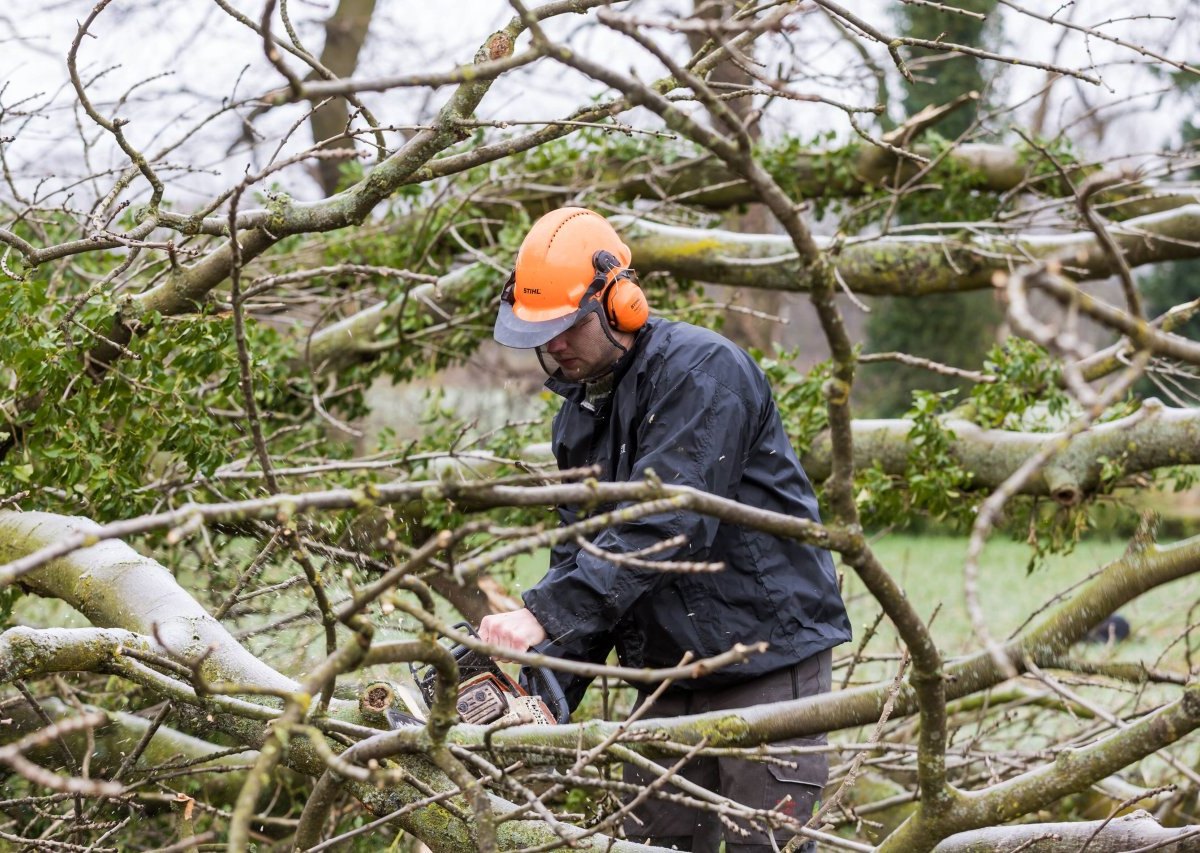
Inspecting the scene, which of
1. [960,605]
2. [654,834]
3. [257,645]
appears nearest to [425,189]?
[257,645]

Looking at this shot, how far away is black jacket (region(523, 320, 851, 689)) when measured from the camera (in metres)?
2.83

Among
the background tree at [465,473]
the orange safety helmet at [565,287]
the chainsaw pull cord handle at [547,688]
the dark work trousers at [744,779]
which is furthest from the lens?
the dark work trousers at [744,779]

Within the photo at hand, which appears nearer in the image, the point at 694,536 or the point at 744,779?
the point at 694,536

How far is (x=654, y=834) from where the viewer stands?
3541mm

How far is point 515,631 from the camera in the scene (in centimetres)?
283

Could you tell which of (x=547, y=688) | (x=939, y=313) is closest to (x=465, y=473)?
→ (x=547, y=688)

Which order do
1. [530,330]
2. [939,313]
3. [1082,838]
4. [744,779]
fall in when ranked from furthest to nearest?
[939,313] < [744,779] < [530,330] < [1082,838]

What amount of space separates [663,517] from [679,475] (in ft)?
0.39

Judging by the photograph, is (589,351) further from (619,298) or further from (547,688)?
(547,688)

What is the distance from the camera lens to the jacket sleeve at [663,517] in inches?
110

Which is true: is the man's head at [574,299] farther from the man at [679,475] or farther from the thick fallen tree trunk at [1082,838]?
the thick fallen tree trunk at [1082,838]

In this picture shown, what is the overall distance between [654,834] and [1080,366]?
8.74 ft

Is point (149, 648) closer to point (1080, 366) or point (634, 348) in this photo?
point (634, 348)

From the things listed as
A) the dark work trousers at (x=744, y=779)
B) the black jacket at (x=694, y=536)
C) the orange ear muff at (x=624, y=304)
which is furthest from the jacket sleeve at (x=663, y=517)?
the dark work trousers at (x=744, y=779)
